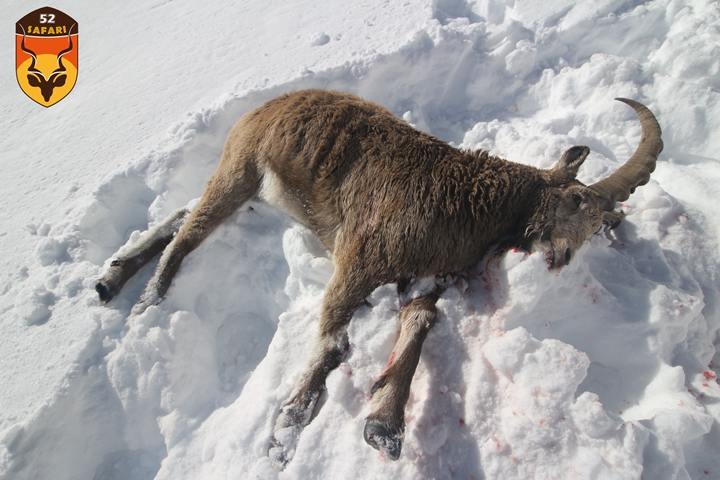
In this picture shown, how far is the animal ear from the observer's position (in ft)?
13.0

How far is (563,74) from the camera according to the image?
5875mm

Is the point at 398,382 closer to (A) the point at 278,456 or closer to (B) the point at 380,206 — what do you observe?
(A) the point at 278,456

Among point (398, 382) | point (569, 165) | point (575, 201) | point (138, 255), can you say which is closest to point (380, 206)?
point (398, 382)

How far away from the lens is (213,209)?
4363 millimetres

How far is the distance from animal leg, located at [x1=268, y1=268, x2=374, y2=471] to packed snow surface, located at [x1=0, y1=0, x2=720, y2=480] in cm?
10

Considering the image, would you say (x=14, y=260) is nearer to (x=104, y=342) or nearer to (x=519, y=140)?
(x=104, y=342)

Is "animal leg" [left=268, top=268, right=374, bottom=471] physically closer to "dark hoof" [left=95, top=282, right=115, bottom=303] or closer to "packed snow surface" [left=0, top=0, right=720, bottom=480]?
"packed snow surface" [left=0, top=0, right=720, bottom=480]

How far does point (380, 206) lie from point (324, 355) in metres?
1.40

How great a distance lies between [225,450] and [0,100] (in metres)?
7.76

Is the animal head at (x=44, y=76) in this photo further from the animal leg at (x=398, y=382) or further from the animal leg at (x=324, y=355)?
the animal leg at (x=398, y=382)

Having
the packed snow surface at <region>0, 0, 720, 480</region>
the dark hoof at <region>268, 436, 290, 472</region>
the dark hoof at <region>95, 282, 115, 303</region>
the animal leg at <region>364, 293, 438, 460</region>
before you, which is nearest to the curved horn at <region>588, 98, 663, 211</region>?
the packed snow surface at <region>0, 0, 720, 480</region>

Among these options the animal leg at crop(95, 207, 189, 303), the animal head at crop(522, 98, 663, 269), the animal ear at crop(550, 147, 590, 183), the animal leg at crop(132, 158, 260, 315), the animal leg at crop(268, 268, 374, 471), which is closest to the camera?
the animal leg at crop(268, 268, 374, 471)

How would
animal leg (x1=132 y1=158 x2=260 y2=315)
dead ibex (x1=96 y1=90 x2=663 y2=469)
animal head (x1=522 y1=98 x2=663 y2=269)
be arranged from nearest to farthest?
dead ibex (x1=96 y1=90 x2=663 y2=469)
animal head (x1=522 y1=98 x2=663 y2=269)
animal leg (x1=132 y1=158 x2=260 y2=315)

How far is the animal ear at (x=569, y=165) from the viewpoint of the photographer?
3977 millimetres
